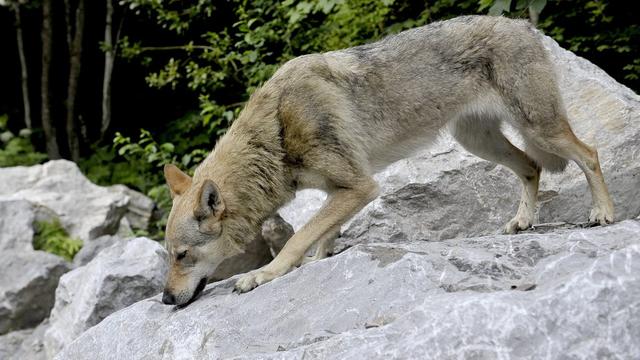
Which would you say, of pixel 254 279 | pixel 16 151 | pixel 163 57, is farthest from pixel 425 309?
pixel 163 57

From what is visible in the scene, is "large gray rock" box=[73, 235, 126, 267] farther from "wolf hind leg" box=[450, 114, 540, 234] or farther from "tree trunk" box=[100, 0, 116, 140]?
"tree trunk" box=[100, 0, 116, 140]

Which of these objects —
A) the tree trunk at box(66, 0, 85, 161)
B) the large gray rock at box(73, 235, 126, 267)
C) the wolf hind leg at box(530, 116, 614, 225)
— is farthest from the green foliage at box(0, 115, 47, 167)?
the wolf hind leg at box(530, 116, 614, 225)

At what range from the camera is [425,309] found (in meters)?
3.82

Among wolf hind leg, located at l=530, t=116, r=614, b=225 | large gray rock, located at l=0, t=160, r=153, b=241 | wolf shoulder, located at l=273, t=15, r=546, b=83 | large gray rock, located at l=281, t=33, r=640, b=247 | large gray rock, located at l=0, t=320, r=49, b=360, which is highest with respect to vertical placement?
wolf shoulder, located at l=273, t=15, r=546, b=83

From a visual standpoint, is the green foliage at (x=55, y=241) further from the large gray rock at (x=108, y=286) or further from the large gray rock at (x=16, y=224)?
the large gray rock at (x=108, y=286)

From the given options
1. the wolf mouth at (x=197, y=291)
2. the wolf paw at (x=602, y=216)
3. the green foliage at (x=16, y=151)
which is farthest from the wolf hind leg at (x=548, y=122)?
the green foliage at (x=16, y=151)

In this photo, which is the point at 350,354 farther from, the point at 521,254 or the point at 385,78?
the point at 385,78

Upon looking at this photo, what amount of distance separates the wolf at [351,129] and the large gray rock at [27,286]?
369cm

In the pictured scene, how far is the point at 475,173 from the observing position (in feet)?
23.5

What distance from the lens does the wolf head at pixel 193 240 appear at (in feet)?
17.3

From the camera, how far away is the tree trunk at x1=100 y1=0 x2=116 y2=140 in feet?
48.3

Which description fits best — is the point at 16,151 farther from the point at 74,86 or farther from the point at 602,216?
the point at 602,216

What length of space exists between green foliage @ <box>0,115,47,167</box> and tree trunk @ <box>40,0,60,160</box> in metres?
0.40

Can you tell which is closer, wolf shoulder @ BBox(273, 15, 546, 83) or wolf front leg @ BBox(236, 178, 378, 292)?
wolf front leg @ BBox(236, 178, 378, 292)
